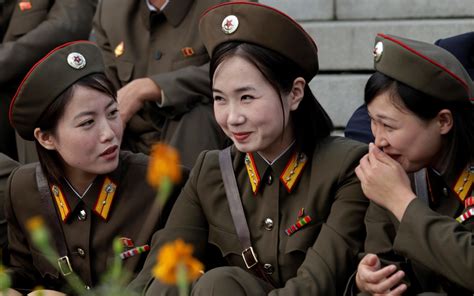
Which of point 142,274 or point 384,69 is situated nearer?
point 384,69

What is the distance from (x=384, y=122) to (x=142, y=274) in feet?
3.93

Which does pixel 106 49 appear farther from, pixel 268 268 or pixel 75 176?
pixel 268 268

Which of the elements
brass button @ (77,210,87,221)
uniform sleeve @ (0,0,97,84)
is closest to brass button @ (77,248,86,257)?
brass button @ (77,210,87,221)

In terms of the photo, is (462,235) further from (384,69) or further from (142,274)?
(142,274)

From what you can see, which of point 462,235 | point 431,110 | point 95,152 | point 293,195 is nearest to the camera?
point 462,235

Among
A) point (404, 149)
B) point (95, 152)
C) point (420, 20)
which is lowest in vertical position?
point (420, 20)

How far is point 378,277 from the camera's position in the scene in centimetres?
341

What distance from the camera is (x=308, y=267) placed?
12.3 feet

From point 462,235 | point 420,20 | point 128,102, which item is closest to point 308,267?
point 462,235

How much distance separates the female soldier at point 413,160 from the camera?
3463 millimetres

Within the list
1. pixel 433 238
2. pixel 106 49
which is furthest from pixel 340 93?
pixel 433 238

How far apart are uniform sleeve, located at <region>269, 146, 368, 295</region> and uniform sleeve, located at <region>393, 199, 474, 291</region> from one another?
33 centimetres

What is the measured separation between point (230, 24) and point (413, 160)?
36.5 inches

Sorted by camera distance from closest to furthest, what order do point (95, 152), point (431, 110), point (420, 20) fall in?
point (431, 110) < point (95, 152) < point (420, 20)
